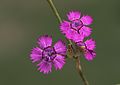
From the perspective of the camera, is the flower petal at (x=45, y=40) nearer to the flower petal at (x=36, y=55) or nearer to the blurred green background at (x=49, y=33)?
the flower petal at (x=36, y=55)

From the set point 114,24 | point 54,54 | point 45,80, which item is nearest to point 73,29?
point 54,54

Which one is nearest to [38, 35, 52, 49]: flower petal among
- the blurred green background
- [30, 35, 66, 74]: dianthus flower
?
[30, 35, 66, 74]: dianthus flower

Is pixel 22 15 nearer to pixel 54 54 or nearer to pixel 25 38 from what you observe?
pixel 25 38

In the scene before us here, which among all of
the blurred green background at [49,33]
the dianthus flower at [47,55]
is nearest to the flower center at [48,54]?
the dianthus flower at [47,55]

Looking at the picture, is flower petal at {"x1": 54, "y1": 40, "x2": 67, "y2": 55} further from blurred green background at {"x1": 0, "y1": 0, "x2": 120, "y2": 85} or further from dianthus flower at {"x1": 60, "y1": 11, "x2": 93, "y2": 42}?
blurred green background at {"x1": 0, "y1": 0, "x2": 120, "y2": 85}

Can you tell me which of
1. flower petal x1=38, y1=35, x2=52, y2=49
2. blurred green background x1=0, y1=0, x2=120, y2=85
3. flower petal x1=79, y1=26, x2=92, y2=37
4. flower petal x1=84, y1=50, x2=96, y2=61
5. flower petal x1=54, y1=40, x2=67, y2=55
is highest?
blurred green background x1=0, y1=0, x2=120, y2=85
